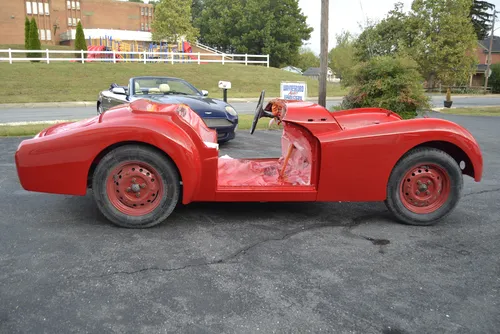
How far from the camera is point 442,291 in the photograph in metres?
2.83

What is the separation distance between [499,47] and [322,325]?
69.6m

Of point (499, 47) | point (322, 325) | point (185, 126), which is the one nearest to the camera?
point (322, 325)

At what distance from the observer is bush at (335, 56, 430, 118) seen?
10.6 metres

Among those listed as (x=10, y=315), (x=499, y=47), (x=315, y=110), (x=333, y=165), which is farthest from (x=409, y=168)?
(x=499, y=47)

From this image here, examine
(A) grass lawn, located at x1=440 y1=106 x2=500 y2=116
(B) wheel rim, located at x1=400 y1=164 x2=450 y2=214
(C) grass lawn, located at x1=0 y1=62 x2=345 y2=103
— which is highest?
(C) grass lawn, located at x1=0 y1=62 x2=345 y2=103

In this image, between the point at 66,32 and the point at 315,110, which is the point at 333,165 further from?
the point at 66,32

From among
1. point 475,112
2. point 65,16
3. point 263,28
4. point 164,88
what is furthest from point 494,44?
point 164,88

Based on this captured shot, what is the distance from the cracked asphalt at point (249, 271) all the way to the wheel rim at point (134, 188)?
22 centimetres

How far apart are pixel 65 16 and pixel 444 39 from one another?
157ft

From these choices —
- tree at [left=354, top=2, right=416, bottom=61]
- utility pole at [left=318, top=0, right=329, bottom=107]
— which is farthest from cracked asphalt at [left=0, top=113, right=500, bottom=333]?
tree at [left=354, top=2, right=416, bottom=61]

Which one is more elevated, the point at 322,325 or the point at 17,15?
the point at 17,15

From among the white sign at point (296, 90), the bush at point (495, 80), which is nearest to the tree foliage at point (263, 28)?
the bush at point (495, 80)

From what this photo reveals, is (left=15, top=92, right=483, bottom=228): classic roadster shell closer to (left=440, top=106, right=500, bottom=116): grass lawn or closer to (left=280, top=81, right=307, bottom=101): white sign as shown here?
(left=280, top=81, right=307, bottom=101): white sign

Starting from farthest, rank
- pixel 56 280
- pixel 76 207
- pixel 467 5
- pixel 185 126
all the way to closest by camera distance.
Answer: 1. pixel 467 5
2. pixel 76 207
3. pixel 185 126
4. pixel 56 280
